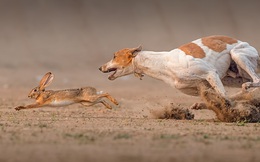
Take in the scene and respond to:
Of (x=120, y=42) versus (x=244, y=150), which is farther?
(x=120, y=42)

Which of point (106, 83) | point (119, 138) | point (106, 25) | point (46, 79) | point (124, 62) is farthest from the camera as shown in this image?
point (106, 25)

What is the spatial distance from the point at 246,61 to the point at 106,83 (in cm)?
1237

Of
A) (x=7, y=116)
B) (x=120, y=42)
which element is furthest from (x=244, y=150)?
(x=120, y=42)

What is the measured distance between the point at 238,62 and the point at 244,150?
364 cm

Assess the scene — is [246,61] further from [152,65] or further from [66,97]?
[66,97]

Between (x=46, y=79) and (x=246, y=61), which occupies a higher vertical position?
(x=46, y=79)

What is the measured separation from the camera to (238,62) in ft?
37.7

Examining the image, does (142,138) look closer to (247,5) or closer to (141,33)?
(141,33)

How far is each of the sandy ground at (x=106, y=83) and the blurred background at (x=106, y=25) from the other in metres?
0.04

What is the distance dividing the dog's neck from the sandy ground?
22.6 inches

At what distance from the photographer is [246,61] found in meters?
11.5

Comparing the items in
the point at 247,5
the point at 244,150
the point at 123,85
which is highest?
the point at 247,5

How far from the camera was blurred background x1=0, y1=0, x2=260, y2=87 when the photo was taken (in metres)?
30.0

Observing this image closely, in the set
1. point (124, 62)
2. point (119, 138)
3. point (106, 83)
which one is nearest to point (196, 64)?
point (124, 62)
